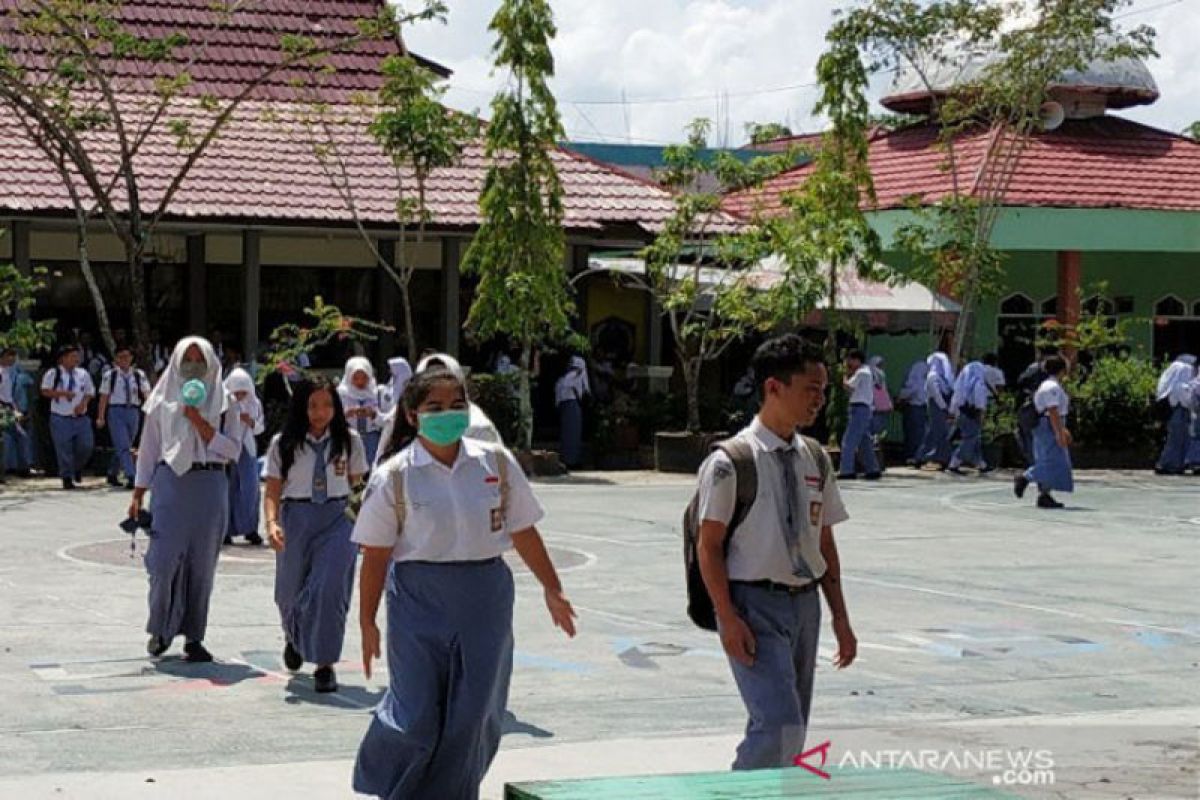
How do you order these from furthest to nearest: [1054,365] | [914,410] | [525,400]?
[914,410] → [525,400] → [1054,365]

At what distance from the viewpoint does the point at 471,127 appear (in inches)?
1138

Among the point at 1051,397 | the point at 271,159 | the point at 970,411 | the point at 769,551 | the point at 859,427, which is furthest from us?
the point at 271,159

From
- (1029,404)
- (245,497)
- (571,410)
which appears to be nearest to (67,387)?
(571,410)

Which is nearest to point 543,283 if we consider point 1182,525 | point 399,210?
point 399,210

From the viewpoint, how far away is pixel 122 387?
25.5 metres

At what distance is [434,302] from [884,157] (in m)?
10.7

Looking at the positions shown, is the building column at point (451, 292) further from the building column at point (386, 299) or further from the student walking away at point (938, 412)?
the student walking away at point (938, 412)

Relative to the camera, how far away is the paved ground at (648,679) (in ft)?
30.4

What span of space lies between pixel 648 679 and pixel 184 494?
2655 mm

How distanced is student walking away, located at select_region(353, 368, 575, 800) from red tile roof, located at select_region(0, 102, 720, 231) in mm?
21525

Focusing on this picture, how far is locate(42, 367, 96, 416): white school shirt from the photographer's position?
84.2ft

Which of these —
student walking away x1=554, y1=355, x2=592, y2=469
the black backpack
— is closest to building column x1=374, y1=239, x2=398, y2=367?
student walking away x1=554, y1=355, x2=592, y2=469

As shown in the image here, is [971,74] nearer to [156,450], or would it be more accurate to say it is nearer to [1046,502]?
[1046,502]

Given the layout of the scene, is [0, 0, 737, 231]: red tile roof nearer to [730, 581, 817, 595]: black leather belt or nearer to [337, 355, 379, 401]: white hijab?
[337, 355, 379, 401]: white hijab
